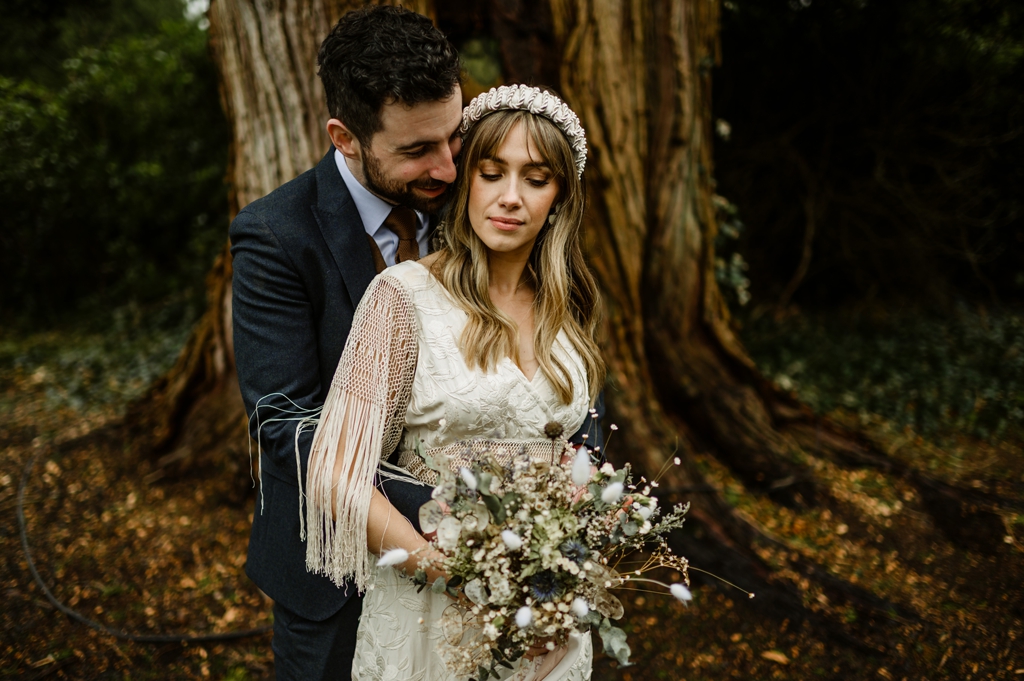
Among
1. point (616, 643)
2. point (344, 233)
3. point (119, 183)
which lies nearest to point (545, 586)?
point (616, 643)

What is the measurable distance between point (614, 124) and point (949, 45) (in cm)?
507

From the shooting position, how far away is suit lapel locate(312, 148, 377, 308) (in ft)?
6.69

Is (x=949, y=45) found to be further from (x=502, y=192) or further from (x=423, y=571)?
(x=423, y=571)

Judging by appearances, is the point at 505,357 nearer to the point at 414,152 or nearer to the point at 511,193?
the point at 511,193

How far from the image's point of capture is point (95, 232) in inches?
315

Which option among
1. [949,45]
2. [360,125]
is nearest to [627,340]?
[360,125]

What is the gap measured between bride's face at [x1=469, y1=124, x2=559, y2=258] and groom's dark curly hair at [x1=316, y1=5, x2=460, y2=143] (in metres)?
0.27

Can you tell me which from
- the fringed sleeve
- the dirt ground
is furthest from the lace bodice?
the dirt ground

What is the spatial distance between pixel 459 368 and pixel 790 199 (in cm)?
687

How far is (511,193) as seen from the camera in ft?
6.50

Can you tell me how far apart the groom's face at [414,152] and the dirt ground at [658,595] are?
89.6 inches

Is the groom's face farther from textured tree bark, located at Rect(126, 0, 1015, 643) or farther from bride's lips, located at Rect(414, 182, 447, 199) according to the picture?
textured tree bark, located at Rect(126, 0, 1015, 643)

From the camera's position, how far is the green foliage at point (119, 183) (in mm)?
7309

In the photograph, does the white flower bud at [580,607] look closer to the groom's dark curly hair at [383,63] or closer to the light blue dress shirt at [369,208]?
the light blue dress shirt at [369,208]
